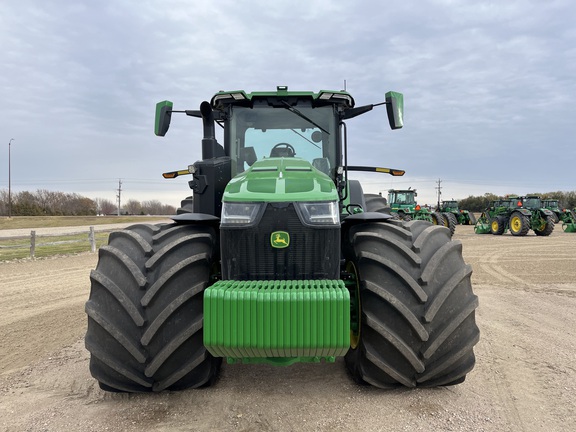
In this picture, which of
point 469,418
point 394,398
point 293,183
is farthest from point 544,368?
point 293,183

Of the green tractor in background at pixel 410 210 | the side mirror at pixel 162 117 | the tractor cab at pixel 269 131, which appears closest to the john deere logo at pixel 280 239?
the tractor cab at pixel 269 131

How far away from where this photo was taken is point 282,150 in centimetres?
476

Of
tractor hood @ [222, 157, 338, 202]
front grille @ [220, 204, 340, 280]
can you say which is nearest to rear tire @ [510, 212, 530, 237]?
tractor hood @ [222, 157, 338, 202]

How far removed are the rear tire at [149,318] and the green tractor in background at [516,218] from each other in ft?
82.6

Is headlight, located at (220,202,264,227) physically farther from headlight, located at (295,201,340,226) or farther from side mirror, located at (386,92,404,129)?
side mirror, located at (386,92,404,129)

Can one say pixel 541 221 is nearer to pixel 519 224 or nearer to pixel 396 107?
pixel 519 224

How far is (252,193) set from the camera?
11.0 ft

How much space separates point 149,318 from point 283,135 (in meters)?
2.43

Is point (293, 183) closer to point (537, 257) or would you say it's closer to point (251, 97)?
point (251, 97)

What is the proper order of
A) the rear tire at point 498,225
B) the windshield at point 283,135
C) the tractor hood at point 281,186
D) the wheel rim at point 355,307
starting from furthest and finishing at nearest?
the rear tire at point 498,225, the windshield at point 283,135, the wheel rim at point 355,307, the tractor hood at point 281,186

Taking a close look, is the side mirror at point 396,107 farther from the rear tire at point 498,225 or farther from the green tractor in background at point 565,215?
the green tractor in background at point 565,215

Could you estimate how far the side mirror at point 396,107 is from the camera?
14.7 ft

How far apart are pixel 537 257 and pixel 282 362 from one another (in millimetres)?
13732

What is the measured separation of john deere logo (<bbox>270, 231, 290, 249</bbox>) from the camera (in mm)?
3238
